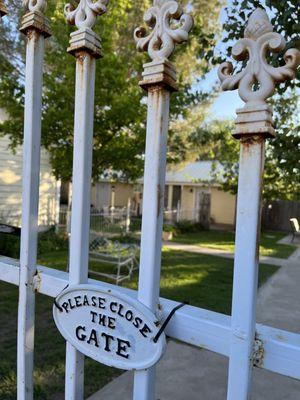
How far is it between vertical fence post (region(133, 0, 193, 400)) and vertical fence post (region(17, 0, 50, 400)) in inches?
20.3

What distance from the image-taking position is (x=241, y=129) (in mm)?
1091

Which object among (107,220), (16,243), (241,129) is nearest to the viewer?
(241,129)

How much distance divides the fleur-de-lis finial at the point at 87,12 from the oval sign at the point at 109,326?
3.25 feet

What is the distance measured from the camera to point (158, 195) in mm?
1239

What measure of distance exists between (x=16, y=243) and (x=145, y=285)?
7.98 meters

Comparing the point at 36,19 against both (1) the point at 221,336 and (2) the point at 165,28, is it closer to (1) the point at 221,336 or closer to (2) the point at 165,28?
(2) the point at 165,28

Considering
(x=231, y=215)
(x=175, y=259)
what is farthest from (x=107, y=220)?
(x=231, y=215)

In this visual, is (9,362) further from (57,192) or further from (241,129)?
(57,192)

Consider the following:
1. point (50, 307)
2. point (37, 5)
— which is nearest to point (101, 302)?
point (37, 5)

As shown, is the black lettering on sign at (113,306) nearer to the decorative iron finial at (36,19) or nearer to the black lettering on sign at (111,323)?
the black lettering on sign at (111,323)

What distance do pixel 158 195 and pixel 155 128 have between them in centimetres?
22

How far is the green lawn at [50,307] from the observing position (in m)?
3.34

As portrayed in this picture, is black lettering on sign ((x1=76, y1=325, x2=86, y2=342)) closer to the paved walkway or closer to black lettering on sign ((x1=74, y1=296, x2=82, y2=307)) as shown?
black lettering on sign ((x1=74, y1=296, x2=82, y2=307))

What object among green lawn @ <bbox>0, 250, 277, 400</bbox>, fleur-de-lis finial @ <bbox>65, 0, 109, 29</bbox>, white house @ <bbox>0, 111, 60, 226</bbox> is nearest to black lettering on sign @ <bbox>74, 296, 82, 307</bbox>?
fleur-de-lis finial @ <bbox>65, 0, 109, 29</bbox>
